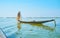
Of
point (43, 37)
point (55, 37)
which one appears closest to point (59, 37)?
point (55, 37)

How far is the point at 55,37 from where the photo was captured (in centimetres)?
1073

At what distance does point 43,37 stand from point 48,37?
0.39 meters

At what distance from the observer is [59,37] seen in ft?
35.1

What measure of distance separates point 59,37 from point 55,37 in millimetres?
294

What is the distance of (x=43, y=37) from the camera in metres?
10.7

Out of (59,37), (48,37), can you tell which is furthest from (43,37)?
(59,37)

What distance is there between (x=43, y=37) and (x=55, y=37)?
2.96ft

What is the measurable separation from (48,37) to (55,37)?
20.5 inches

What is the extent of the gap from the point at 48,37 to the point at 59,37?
2.67ft

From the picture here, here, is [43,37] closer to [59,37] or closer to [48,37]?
[48,37]

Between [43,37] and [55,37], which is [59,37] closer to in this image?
[55,37]
